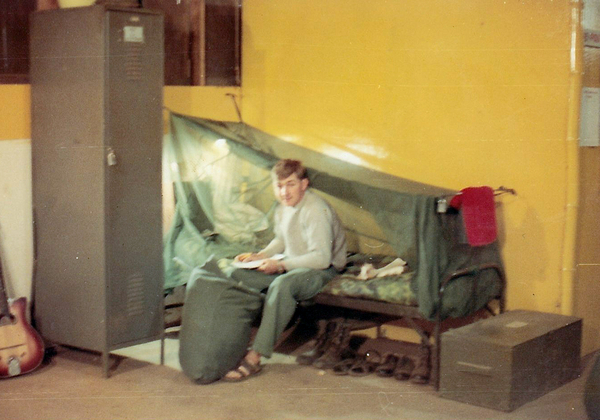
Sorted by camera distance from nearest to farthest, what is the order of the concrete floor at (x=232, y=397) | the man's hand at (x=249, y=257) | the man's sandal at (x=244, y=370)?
the concrete floor at (x=232, y=397), the man's sandal at (x=244, y=370), the man's hand at (x=249, y=257)

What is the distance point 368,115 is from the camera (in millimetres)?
4887

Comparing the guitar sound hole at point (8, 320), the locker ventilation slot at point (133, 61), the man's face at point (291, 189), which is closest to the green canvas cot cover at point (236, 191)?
the man's face at point (291, 189)

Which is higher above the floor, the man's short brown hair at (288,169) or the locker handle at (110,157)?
the locker handle at (110,157)

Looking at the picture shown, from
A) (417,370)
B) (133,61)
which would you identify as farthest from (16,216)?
(417,370)

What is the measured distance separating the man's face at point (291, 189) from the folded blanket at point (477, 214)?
0.84 m

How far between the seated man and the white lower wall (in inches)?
46.0

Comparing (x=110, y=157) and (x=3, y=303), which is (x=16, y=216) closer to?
(x=3, y=303)

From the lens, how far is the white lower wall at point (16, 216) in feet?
14.2

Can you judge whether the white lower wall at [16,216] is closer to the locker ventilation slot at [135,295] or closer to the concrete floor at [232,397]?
the concrete floor at [232,397]

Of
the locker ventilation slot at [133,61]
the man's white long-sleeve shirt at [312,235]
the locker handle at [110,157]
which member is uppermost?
the locker ventilation slot at [133,61]

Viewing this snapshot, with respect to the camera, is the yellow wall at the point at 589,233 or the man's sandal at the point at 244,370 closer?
the man's sandal at the point at 244,370

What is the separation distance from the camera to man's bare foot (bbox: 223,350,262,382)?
4.03 metres

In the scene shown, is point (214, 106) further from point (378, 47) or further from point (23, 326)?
point (23, 326)

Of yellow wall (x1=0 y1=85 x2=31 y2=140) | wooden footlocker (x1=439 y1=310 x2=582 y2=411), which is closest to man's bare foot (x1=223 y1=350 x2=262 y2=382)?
wooden footlocker (x1=439 y1=310 x2=582 y2=411)
